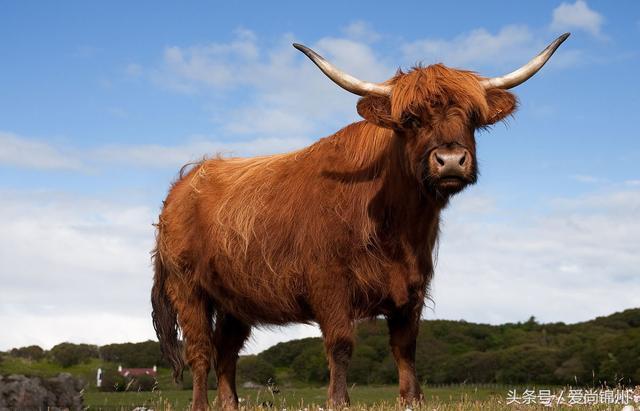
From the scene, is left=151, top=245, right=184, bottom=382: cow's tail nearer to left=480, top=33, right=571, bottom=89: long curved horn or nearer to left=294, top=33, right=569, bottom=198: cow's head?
left=294, top=33, right=569, bottom=198: cow's head

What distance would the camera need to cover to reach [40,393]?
38.8 ft

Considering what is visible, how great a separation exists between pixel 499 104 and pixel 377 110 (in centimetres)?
123

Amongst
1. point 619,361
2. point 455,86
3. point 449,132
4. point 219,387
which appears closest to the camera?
point 449,132

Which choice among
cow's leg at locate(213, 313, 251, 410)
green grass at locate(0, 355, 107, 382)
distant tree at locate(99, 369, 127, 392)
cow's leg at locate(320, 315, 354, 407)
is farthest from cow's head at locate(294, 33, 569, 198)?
distant tree at locate(99, 369, 127, 392)

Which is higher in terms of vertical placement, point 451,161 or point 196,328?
point 451,161

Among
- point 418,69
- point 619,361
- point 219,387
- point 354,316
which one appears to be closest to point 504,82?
point 418,69

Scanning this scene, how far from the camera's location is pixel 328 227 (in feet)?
24.5

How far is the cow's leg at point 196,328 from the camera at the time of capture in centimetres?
964

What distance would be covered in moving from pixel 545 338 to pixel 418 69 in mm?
13032

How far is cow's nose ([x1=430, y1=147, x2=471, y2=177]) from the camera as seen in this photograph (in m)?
6.30

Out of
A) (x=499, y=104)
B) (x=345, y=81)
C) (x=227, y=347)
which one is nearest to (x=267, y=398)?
(x=227, y=347)

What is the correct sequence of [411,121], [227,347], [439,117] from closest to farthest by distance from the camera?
[439,117] → [411,121] → [227,347]

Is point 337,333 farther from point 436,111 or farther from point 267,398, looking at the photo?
point 267,398

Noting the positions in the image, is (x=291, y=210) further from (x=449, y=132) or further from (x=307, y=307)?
(x=449, y=132)
